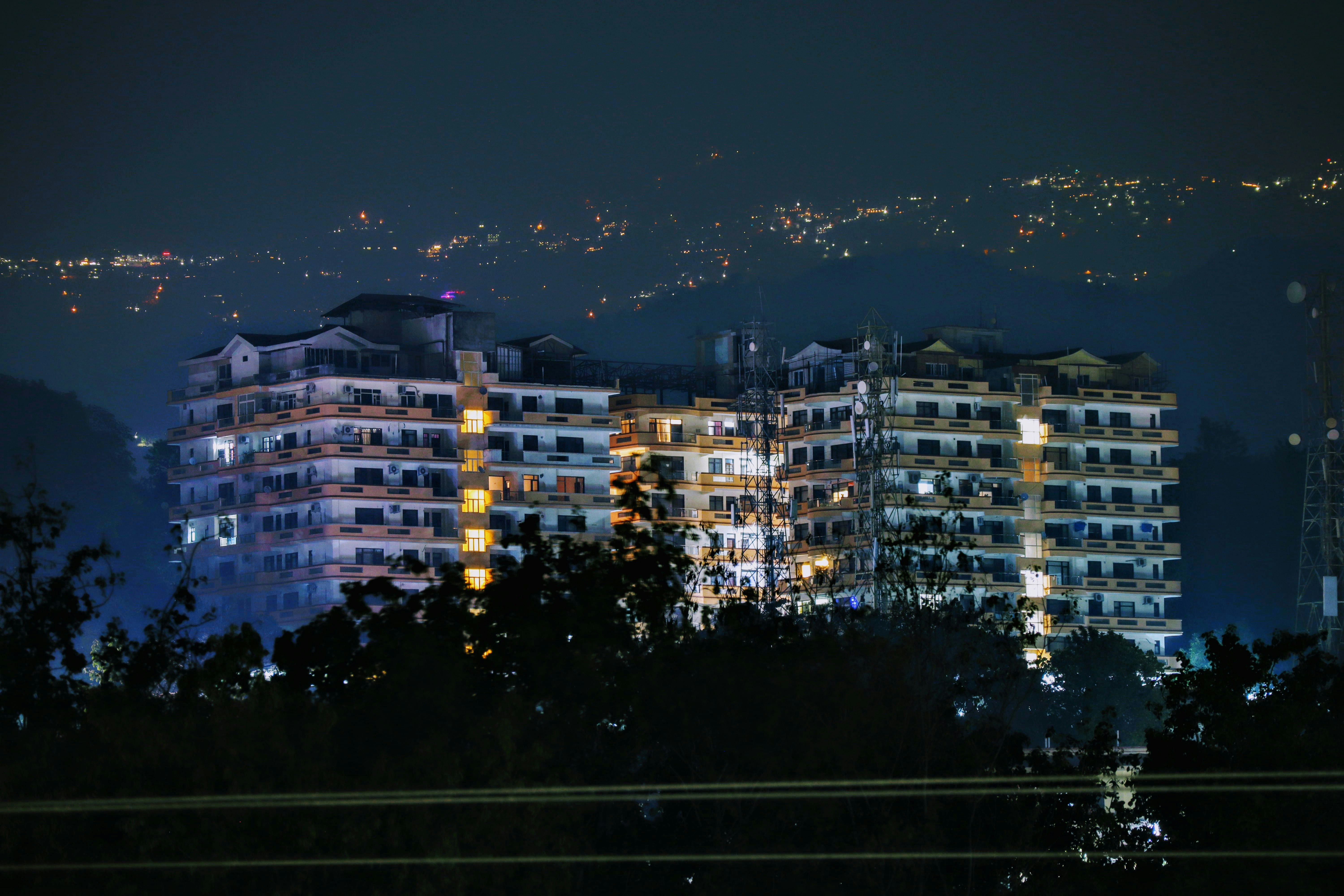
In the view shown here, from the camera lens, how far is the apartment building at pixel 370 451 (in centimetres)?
9550

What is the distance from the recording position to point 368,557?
95.5m

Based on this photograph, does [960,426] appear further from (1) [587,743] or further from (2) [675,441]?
(1) [587,743]

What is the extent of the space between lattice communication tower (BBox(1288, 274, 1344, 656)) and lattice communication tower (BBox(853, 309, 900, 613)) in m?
17.9

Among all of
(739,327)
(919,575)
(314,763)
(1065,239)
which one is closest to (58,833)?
(314,763)

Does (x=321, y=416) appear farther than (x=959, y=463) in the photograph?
No

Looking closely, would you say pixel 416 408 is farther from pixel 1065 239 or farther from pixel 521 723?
pixel 1065 239

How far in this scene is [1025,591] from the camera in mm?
102938

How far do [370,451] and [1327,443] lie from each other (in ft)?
144

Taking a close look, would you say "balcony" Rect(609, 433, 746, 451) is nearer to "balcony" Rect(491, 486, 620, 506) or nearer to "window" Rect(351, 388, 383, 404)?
"balcony" Rect(491, 486, 620, 506)

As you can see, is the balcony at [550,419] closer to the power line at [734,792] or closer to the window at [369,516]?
the window at [369,516]

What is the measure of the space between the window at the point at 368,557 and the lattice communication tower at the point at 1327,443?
42.2 metres

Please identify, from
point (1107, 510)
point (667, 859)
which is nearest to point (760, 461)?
point (1107, 510)

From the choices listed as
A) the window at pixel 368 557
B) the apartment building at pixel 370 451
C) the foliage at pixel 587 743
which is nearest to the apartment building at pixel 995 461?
the apartment building at pixel 370 451

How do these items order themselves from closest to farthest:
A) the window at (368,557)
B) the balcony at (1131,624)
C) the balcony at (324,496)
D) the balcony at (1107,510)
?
the balcony at (324,496) → the window at (368,557) → the balcony at (1131,624) → the balcony at (1107,510)
